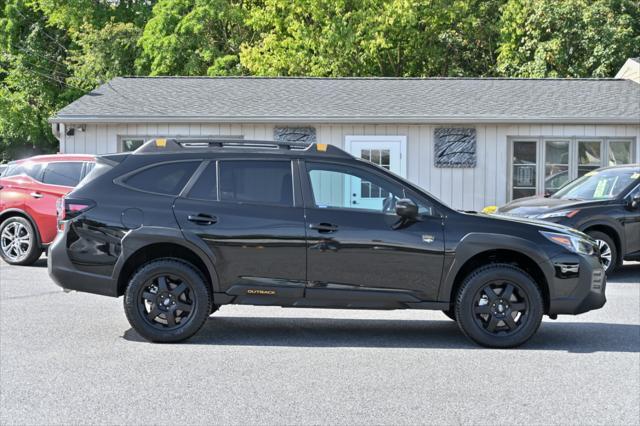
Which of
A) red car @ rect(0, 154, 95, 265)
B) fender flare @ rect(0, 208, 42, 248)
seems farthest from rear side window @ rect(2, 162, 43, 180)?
fender flare @ rect(0, 208, 42, 248)

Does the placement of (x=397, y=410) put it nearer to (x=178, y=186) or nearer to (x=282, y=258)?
(x=282, y=258)

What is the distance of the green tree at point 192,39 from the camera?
33.3 meters

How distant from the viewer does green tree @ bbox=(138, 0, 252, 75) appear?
33.3m

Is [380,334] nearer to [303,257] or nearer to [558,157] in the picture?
[303,257]

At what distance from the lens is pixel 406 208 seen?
7828 mm

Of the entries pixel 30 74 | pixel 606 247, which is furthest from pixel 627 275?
pixel 30 74

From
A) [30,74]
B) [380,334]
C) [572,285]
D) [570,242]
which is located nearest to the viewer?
[572,285]

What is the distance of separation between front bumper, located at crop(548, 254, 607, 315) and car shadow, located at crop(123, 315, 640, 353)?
36cm

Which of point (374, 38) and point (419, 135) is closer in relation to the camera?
point (419, 135)

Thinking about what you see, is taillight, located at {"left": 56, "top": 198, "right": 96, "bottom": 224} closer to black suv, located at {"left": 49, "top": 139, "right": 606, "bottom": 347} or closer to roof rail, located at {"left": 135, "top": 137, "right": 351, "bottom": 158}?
black suv, located at {"left": 49, "top": 139, "right": 606, "bottom": 347}

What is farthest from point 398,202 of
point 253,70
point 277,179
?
point 253,70

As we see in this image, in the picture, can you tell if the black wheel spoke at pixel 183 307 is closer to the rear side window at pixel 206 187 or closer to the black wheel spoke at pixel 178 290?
the black wheel spoke at pixel 178 290

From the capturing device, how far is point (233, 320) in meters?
9.24

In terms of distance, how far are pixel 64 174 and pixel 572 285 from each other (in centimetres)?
891
